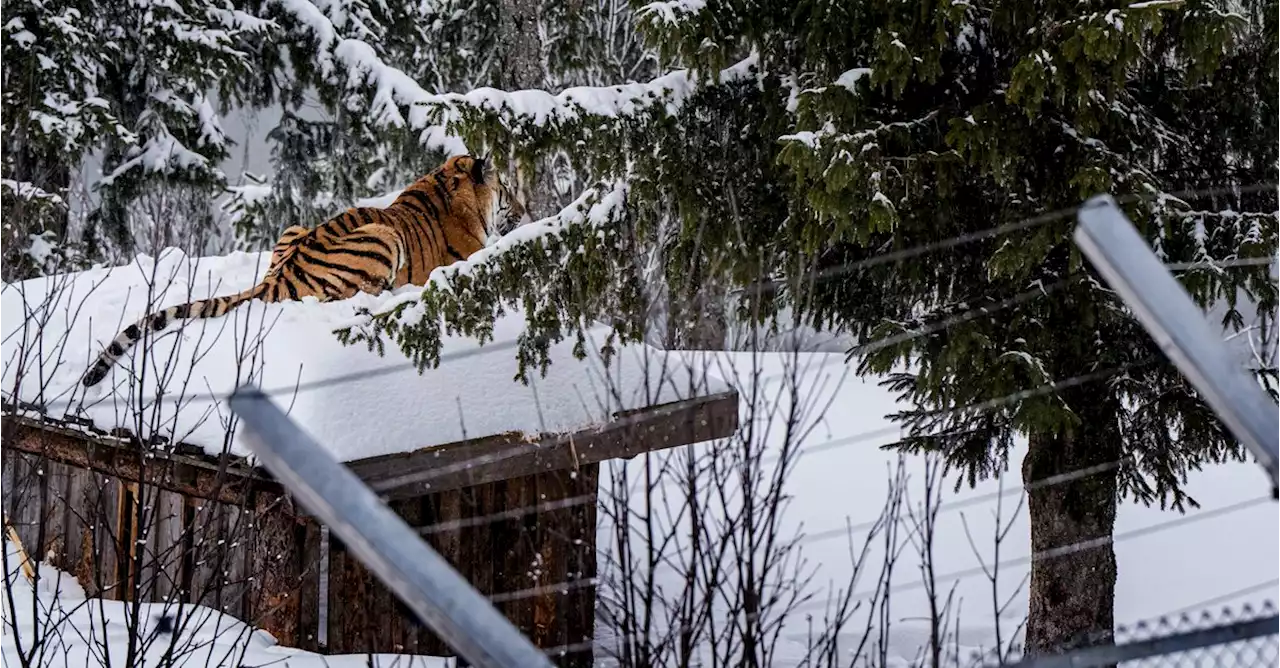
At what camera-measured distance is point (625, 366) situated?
21.1ft

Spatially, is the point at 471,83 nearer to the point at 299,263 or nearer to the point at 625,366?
the point at 299,263

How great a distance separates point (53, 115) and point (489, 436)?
858 cm

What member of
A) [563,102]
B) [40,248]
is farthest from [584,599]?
[40,248]

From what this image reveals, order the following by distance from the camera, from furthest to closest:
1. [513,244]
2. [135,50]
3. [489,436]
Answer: [135,50]
[513,244]
[489,436]

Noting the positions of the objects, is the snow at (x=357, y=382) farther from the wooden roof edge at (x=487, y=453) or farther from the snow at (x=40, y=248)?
the snow at (x=40, y=248)

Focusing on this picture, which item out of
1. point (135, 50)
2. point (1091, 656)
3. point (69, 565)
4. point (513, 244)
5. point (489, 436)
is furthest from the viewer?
point (135, 50)

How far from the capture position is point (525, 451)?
20.1 ft

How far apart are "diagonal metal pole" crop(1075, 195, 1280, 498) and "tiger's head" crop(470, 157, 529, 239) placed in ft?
23.3

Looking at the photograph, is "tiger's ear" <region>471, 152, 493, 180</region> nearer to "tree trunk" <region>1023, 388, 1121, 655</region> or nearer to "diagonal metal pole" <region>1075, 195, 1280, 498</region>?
"tree trunk" <region>1023, 388, 1121, 655</region>

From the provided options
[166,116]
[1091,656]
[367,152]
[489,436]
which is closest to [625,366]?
[489,436]

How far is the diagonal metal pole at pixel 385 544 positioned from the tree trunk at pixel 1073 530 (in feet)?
19.4

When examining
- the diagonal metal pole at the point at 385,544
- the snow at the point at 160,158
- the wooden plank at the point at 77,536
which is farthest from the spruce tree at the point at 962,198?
the snow at the point at 160,158

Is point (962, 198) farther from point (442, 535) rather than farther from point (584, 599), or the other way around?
point (442, 535)

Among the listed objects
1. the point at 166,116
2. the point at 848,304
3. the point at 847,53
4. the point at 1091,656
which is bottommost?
the point at 1091,656
